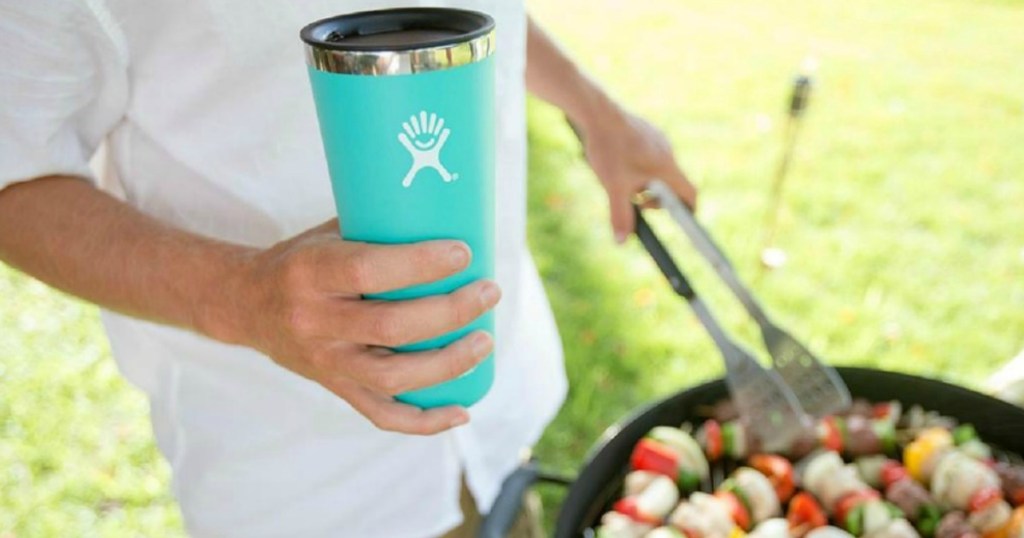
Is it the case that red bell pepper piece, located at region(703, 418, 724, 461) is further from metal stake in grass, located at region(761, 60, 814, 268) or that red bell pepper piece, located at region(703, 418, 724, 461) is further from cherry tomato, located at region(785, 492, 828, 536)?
metal stake in grass, located at region(761, 60, 814, 268)

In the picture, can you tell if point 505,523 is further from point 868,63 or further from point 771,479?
point 868,63

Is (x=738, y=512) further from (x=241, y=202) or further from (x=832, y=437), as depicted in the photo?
(x=241, y=202)

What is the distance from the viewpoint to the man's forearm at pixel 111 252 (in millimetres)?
672

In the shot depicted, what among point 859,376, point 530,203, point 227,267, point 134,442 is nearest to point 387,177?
point 227,267

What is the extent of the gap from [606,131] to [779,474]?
49 centimetres

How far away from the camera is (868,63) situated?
13.4ft

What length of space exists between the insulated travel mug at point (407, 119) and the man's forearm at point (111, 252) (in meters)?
0.17

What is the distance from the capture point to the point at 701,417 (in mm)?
1131

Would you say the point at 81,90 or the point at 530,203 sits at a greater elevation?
the point at 81,90

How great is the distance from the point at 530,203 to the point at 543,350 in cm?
183

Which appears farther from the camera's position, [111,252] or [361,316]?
[111,252]

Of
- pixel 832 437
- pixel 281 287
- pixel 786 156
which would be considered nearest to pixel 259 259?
pixel 281 287

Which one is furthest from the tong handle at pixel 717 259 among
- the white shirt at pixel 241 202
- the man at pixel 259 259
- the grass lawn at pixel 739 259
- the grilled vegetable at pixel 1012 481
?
the grass lawn at pixel 739 259

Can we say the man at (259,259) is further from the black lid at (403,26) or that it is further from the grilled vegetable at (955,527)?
the grilled vegetable at (955,527)
